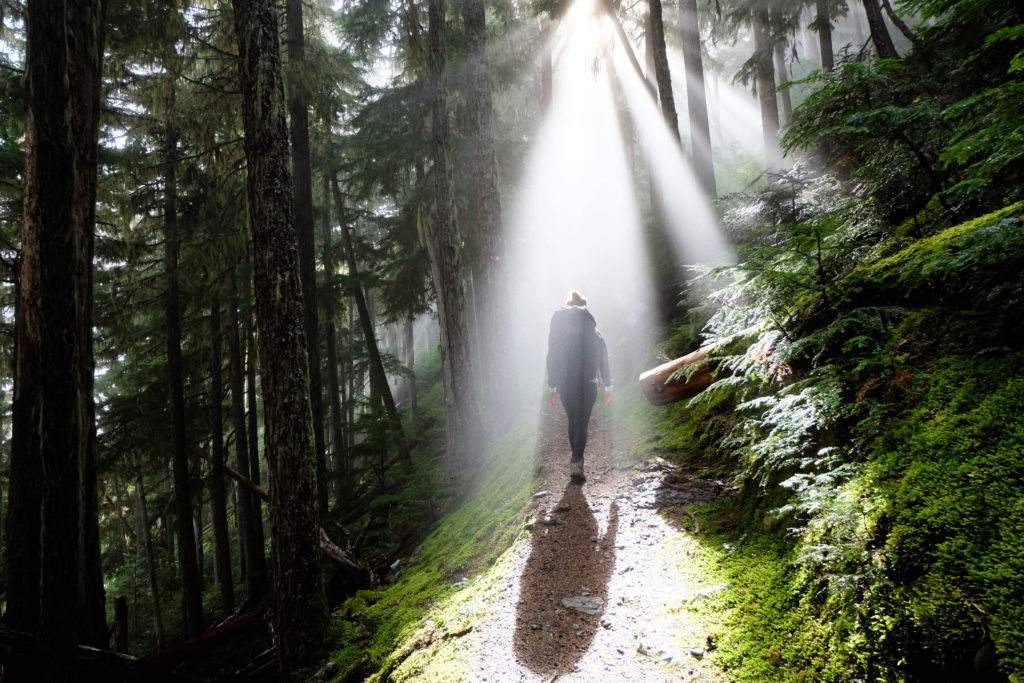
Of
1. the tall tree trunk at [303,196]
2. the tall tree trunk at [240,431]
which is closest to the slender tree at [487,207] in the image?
the tall tree trunk at [303,196]

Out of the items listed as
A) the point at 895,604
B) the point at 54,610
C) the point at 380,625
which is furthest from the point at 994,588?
the point at 54,610

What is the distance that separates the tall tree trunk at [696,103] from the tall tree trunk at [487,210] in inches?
203

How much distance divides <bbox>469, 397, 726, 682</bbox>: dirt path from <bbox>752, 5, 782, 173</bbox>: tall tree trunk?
1209cm

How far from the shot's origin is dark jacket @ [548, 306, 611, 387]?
6266mm

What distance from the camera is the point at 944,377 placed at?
258 centimetres

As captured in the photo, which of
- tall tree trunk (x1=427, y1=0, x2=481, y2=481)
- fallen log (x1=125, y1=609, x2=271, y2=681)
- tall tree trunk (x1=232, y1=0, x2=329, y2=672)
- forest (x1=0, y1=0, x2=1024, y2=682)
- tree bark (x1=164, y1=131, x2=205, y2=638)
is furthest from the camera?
tree bark (x1=164, y1=131, x2=205, y2=638)

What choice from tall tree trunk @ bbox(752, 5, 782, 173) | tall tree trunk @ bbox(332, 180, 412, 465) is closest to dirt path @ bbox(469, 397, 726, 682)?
tall tree trunk @ bbox(332, 180, 412, 465)

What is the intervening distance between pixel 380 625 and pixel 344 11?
1521cm

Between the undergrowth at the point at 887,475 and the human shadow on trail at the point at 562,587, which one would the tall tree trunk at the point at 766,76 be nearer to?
the undergrowth at the point at 887,475

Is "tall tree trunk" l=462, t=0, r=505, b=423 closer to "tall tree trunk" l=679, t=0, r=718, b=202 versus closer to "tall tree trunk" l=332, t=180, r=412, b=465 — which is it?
"tall tree trunk" l=332, t=180, r=412, b=465

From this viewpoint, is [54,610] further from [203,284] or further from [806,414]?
[203,284]

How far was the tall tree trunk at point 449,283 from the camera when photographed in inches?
427

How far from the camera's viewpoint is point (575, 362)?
627cm

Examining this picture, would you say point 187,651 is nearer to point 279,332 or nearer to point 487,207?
point 279,332
